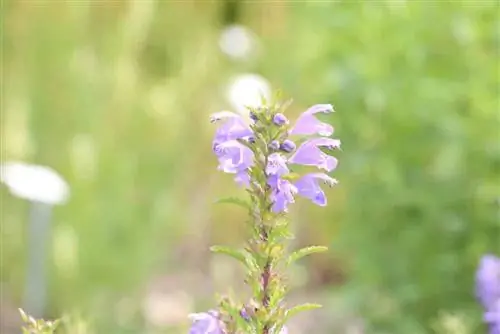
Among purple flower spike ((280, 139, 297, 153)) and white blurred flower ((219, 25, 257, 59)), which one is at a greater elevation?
white blurred flower ((219, 25, 257, 59))

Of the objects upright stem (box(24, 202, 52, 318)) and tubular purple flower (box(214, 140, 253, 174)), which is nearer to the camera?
tubular purple flower (box(214, 140, 253, 174))

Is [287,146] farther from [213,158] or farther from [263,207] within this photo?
[213,158]

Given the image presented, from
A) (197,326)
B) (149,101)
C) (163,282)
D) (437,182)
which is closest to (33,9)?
(149,101)

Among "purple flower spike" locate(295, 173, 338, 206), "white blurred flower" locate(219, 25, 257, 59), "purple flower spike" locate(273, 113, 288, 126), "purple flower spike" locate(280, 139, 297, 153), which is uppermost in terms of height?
"white blurred flower" locate(219, 25, 257, 59)

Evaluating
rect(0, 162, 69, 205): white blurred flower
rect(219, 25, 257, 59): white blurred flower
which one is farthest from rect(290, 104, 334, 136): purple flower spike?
rect(219, 25, 257, 59): white blurred flower

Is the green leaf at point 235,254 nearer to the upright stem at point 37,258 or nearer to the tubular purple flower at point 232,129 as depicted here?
the tubular purple flower at point 232,129

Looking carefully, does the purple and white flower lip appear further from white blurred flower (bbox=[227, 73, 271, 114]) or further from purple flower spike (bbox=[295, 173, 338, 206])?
white blurred flower (bbox=[227, 73, 271, 114])

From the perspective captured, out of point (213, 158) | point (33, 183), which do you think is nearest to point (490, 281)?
point (33, 183)

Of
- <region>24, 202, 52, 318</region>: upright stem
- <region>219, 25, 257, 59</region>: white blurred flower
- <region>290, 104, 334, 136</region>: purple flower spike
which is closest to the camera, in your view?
<region>290, 104, 334, 136</region>: purple flower spike
